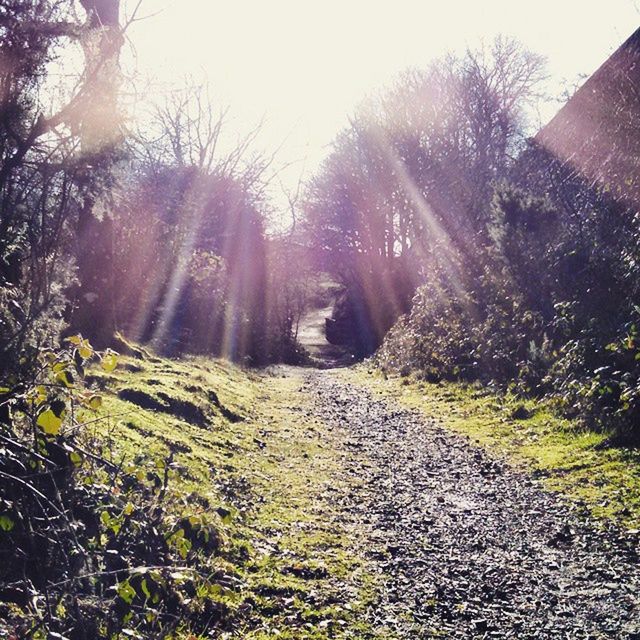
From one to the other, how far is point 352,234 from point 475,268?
60.5 ft

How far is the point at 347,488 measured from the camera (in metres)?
6.91

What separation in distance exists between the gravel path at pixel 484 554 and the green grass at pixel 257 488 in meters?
0.32

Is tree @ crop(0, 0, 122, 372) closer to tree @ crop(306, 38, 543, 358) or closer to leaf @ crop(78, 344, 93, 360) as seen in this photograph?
leaf @ crop(78, 344, 93, 360)

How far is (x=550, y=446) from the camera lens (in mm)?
7785

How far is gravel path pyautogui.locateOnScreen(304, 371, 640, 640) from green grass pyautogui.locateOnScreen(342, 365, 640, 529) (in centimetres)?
28

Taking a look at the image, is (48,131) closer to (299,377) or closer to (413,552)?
(413,552)

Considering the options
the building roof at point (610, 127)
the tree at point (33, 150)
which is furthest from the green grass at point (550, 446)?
the tree at point (33, 150)

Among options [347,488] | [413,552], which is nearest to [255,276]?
[347,488]

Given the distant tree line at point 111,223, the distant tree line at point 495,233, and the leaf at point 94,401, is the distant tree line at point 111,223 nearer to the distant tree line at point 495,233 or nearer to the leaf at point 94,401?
the leaf at point 94,401

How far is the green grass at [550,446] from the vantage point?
5.76 metres

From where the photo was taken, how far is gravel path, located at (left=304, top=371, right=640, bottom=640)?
12.8ft

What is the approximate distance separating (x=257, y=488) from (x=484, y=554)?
277 centimetres

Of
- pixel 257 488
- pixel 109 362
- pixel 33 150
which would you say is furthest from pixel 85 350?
pixel 257 488

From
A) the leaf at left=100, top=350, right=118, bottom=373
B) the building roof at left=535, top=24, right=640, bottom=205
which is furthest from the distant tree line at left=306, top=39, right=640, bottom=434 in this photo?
the leaf at left=100, top=350, right=118, bottom=373
